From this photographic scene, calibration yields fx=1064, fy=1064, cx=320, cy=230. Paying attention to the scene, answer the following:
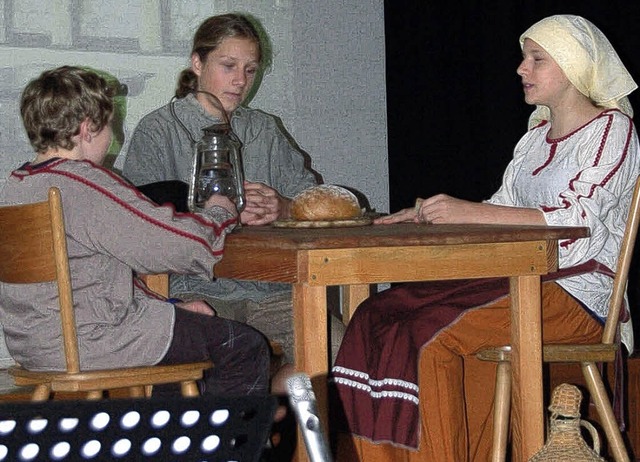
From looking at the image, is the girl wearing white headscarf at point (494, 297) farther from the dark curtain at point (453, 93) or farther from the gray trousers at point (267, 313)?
the dark curtain at point (453, 93)

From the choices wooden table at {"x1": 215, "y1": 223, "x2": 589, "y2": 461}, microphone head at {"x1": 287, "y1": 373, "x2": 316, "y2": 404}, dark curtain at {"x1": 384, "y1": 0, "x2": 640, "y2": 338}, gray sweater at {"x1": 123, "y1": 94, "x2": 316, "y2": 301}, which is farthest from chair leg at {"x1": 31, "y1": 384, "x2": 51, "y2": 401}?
dark curtain at {"x1": 384, "y1": 0, "x2": 640, "y2": 338}

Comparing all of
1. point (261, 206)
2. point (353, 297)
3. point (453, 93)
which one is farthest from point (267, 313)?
point (453, 93)

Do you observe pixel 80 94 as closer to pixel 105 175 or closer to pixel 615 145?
pixel 105 175

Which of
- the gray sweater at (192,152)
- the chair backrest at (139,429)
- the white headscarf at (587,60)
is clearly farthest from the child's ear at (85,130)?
the chair backrest at (139,429)

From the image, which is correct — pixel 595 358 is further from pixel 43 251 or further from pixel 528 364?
pixel 43 251

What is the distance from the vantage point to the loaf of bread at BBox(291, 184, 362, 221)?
225 centimetres

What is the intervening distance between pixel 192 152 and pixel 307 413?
213 centimetres

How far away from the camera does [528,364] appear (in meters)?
2.10

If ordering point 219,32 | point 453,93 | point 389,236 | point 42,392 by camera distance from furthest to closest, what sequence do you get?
point 453,93 → point 219,32 → point 42,392 → point 389,236

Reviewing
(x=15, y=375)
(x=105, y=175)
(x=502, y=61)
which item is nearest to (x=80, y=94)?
(x=105, y=175)

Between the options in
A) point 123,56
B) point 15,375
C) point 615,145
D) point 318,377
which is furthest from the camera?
point 123,56

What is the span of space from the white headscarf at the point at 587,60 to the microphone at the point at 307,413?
193 centimetres

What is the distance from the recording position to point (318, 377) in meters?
1.98

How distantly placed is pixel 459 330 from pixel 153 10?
200cm
